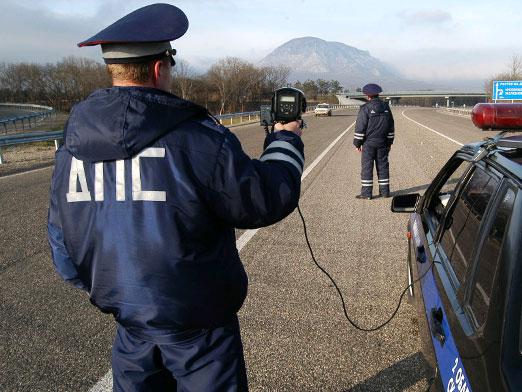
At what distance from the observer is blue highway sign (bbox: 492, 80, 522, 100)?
113ft

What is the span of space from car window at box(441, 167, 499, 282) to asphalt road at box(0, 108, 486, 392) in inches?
36.8

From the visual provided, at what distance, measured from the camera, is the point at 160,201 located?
4.84ft

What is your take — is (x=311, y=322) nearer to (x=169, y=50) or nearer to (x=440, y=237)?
(x=440, y=237)

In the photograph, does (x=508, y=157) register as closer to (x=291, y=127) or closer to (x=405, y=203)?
(x=291, y=127)

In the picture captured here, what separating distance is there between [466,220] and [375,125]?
5979 millimetres

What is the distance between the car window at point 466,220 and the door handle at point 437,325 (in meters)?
0.19

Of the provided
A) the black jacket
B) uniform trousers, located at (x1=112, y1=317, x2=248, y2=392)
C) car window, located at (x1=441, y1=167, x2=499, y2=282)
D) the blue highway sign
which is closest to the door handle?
car window, located at (x1=441, y1=167, x2=499, y2=282)

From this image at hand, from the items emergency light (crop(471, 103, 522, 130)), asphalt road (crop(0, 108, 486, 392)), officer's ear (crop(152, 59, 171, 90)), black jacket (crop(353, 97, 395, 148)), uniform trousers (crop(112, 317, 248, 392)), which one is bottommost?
asphalt road (crop(0, 108, 486, 392))

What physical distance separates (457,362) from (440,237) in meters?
1.20

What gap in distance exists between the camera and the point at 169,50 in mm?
1584

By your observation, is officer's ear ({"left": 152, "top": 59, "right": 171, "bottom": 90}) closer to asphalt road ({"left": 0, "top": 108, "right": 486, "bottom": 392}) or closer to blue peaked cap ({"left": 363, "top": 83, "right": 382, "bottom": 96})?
asphalt road ({"left": 0, "top": 108, "right": 486, "bottom": 392})

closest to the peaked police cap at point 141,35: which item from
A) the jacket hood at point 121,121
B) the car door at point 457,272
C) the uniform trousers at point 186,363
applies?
the jacket hood at point 121,121

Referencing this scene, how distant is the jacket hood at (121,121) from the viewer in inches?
56.8

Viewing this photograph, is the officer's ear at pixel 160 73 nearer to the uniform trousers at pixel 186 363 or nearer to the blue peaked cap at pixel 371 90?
the uniform trousers at pixel 186 363
